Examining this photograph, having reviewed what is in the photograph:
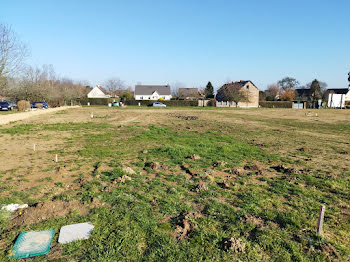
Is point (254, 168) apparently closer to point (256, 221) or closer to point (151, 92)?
point (256, 221)

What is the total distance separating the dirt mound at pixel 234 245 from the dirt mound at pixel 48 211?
8.76ft

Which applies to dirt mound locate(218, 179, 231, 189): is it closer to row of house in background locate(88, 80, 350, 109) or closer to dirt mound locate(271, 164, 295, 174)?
dirt mound locate(271, 164, 295, 174)

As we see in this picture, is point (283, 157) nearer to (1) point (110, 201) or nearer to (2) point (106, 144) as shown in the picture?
(1) point (110, 201)

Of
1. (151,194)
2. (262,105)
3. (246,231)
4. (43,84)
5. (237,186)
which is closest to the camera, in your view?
(246,231)

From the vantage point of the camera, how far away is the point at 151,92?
284ft

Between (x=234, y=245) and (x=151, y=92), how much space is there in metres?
85.6

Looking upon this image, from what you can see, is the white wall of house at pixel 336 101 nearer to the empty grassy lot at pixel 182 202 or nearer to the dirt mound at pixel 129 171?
the empty grassy lot at pixel 182 202

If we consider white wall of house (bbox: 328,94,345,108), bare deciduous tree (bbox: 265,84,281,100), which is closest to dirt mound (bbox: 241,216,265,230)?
white wall of house (bbox: 328,94,345,108)

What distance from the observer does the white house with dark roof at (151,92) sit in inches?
3376

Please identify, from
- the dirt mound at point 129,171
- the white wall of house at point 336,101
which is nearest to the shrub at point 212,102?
the white wall of house at point 336,101

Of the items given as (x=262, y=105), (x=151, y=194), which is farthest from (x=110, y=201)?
(x=262, y=105)

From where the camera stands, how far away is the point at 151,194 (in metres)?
5.05

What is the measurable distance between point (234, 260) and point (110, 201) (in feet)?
9.07

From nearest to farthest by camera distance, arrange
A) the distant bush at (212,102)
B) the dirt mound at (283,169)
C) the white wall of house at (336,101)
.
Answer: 1. the dirt mound at (283,169)
2. the distant bush at (212,102)
3. the white wall of house at (336,101)
